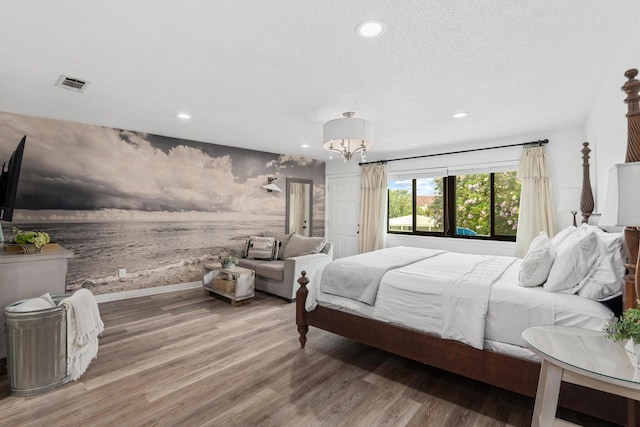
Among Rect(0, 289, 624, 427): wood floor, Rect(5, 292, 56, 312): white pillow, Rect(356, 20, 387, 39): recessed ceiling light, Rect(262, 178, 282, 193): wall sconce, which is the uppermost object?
Rect(356, 20, 387, 39): recessed ceiling light

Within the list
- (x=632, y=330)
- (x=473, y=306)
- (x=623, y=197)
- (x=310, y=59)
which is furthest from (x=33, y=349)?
(x=623, y=197)

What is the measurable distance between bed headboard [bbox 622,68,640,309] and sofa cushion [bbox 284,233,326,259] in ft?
11.8

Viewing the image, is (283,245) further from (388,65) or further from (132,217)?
(388,65)

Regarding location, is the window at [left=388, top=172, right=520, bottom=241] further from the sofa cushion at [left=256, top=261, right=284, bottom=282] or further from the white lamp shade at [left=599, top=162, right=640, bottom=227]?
the white lamp shade at [left=599, top=162, right=640, bottom=227]

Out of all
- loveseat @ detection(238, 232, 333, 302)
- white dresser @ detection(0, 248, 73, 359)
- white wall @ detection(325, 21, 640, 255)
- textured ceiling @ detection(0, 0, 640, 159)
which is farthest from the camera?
loveseat @ detection(238, 232, 333, 302)

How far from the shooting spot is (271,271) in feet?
14.5

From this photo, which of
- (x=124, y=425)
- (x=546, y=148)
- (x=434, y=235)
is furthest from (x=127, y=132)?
(x=546, y=148)

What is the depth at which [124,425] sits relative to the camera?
1.81 metres

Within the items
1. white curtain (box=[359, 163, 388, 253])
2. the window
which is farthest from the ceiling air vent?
the window

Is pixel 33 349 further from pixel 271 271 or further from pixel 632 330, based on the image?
pixel 632 330

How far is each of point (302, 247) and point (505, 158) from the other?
340 cm

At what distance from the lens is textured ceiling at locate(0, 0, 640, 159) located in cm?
172

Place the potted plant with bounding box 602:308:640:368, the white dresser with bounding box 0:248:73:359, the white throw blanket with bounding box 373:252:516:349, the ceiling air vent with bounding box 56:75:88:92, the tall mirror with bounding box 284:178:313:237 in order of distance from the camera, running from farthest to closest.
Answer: the tall mirror with bounding box 284:178:313:237
the ceiling air vent with bounding box 56:75:88:92
the white dresser with bounding box 0:248:73:359
the white throw blanket with bounding box 373:252:516:349
the potted plant with bounding box 602:308:640:368

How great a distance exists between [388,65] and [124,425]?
3037mm
